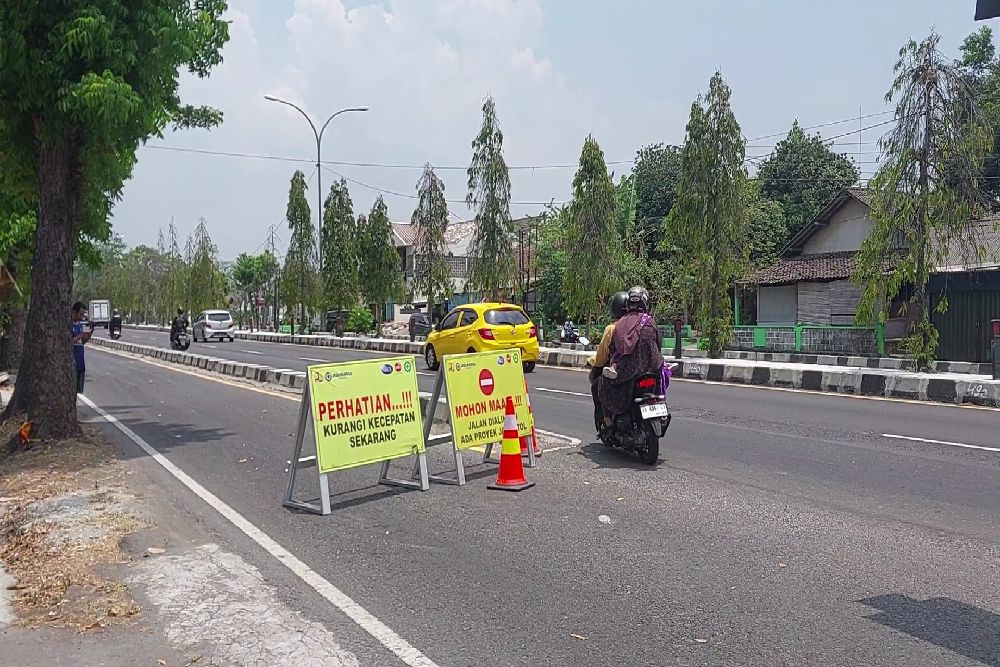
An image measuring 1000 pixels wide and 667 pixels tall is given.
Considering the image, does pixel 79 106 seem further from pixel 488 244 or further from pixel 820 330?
pixel 488 244

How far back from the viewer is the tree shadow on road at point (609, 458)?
30.9 feet

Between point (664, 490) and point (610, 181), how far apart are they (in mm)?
29566

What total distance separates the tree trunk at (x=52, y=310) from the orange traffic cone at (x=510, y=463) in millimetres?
6563

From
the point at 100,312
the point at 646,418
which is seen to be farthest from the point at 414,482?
the point at 100,312

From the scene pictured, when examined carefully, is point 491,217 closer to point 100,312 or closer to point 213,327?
point 213,327

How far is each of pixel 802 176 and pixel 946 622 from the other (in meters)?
48.7

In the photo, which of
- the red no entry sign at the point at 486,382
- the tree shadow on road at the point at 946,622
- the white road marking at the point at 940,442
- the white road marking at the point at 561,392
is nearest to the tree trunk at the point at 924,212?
the white road marking at the point at 561,392

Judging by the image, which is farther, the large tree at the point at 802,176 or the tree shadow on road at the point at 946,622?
the large tree at the point at 802,176

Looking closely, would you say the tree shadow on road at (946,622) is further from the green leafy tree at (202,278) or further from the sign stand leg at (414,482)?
the green leafy tree at (202,278)

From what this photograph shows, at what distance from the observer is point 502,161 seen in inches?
1560

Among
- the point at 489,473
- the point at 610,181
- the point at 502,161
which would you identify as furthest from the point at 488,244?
the point at 489,473

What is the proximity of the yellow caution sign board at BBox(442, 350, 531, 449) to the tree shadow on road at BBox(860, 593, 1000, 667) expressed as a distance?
14.8 ft

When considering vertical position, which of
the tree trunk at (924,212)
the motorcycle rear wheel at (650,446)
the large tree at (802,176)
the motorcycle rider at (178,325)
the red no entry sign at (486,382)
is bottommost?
the motorcycle rear wheel at (650,446)

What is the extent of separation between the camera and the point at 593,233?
3594 cm
